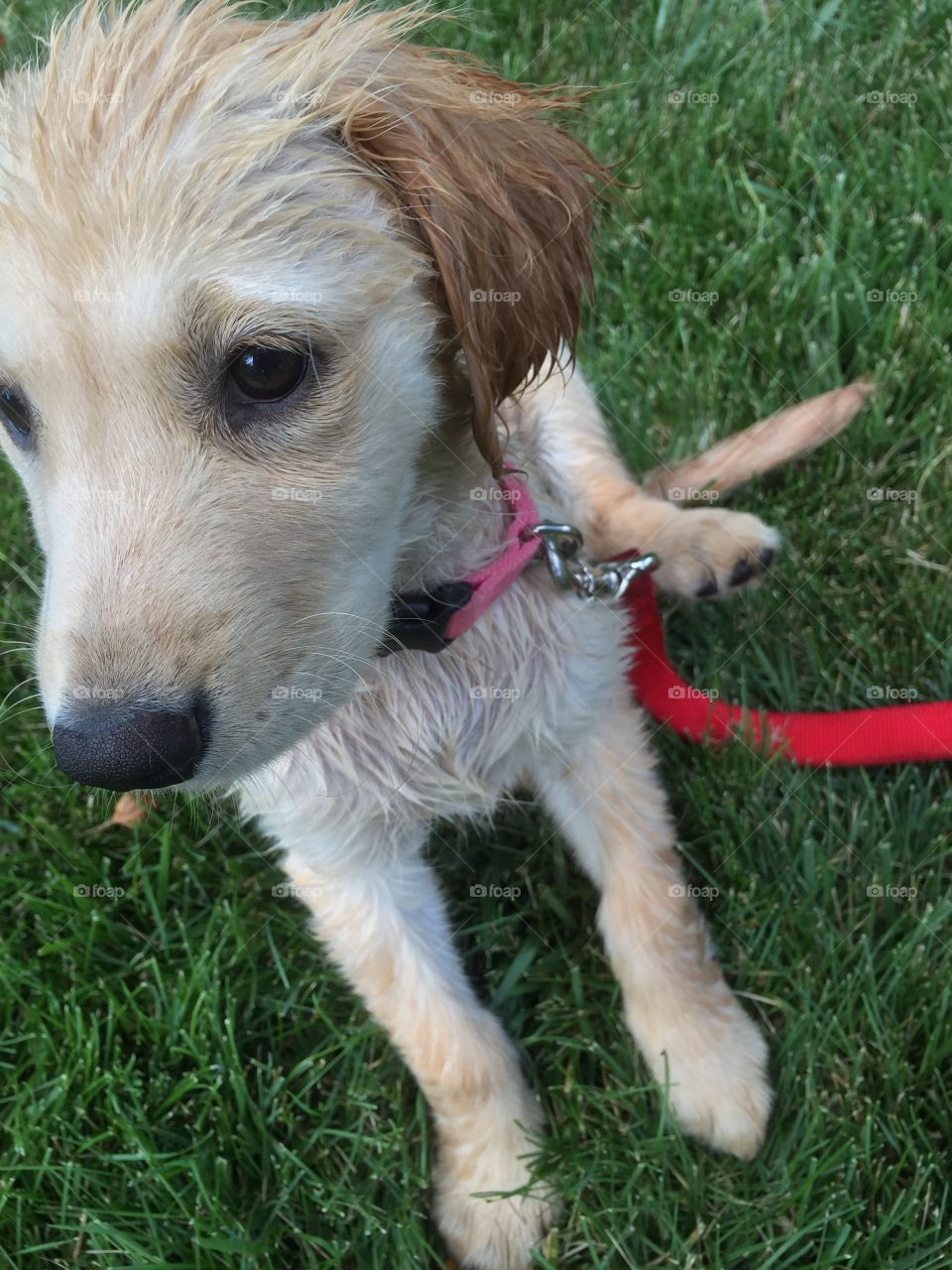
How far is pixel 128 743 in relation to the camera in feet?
4.32

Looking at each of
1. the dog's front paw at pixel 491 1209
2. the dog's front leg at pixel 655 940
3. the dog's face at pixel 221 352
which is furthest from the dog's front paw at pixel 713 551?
the dog's front paw at pixel 491 1209

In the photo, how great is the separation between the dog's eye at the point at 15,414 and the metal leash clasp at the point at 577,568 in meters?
0.96

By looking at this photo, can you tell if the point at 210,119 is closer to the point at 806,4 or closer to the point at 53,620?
the point at 53,620

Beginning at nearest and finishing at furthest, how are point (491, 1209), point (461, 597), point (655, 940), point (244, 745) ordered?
point (244, 745), point (461, 597), point (491, 1209), point (655, 940)

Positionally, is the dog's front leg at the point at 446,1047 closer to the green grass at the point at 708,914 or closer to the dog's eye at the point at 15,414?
the green grass at the point at 708,914

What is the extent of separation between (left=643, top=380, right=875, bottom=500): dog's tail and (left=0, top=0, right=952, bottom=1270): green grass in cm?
20

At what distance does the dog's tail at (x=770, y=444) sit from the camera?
108 inches

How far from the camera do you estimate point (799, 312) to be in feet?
10.6

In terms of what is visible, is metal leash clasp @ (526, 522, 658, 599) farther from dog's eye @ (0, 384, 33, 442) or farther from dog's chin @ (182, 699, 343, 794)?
dog's eye @ (0, 384, 33, 442)

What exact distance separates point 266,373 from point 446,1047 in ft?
4.69

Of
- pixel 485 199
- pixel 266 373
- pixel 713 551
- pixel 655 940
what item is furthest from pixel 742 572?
pixel 266 373

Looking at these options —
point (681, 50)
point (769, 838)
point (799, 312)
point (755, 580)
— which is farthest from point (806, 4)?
point (769, 838)

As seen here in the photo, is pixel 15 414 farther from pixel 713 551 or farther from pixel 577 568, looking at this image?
pixel 713 551

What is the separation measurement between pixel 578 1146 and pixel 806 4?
156 inches
